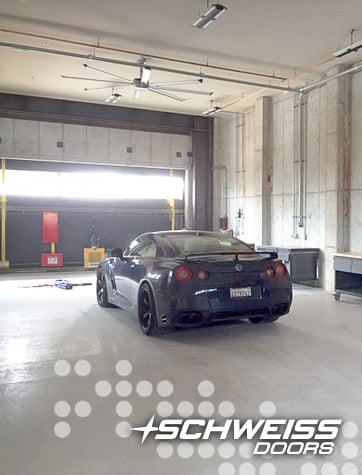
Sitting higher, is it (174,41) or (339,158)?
(174,41)

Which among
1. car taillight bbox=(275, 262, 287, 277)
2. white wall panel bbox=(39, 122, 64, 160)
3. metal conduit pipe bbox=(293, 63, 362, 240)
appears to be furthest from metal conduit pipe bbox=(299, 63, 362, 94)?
white wall panel bbox=(39, 122, 64, 160)

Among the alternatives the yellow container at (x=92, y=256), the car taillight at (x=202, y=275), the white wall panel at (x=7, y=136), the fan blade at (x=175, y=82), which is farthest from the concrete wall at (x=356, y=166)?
the white wall panel at (x=7, y=136)

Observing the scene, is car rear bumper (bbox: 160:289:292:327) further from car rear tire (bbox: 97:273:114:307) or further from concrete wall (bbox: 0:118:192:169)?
concrete wall (bbox: 0:118:192:169)

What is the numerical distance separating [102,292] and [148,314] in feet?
6.21

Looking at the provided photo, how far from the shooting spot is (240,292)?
181 inches

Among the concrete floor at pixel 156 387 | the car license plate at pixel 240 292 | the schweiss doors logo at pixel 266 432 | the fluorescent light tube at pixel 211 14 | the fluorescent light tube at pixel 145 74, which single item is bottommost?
the schweiss doors logo at pixel 266 432

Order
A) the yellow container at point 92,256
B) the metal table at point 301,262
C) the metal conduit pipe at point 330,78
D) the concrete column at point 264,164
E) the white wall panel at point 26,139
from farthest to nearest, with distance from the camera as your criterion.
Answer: the yellow container at point 92,256 → the white wall panel at point 26,139 → the concrete column at point 264,164 → the metal table at point 301,262 → the metal conduit pipe at point 330,78

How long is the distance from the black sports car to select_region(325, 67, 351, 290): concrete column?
3.77 metres

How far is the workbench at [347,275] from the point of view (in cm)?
711

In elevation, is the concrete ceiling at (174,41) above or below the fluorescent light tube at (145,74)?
above

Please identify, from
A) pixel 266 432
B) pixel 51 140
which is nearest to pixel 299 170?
pixel 51 140

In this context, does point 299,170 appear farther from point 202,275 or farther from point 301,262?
point 202,275

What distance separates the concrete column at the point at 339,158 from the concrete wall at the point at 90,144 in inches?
214

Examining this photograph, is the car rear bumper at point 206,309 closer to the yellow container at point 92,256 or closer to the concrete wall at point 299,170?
the concrete wall at point 299,170
